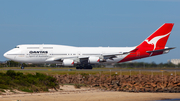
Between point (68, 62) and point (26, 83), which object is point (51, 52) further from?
point (26, 83)

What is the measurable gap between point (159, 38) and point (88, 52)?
11.8m

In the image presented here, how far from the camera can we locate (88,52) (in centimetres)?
4362

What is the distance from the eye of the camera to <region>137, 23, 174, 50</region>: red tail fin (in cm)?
4428

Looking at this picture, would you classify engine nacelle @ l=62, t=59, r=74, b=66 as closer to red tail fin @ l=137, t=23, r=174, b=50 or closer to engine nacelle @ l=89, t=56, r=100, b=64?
engine nacelle @ l=89, t=56, r=100, b=64

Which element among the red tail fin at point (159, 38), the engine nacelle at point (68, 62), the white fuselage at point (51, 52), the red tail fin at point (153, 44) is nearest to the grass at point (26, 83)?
the engine nacelle at point (68, 62)

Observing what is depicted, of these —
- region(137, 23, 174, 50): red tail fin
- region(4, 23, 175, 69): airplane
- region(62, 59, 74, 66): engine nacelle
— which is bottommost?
region(62, 59, 74, 66): engine nacelle

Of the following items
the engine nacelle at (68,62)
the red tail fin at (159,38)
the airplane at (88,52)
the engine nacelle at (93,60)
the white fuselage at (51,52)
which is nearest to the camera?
the engine nacelle at (68,62)

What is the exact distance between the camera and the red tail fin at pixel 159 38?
44.3 metres

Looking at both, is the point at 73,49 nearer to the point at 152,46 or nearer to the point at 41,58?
the point at 41,58

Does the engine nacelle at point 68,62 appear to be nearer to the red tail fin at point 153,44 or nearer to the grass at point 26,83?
the red tail fin at point 153,44

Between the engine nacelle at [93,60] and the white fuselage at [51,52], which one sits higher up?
the white fuselage at [51,52]

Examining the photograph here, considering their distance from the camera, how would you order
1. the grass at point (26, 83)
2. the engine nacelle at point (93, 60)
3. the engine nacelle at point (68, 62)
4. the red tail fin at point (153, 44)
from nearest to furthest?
the grass at point (26, 83)
the engine nacelle at point (68, 62)
the engine nacelle at point (93, 60)
the red tail fin at point (153, 44)

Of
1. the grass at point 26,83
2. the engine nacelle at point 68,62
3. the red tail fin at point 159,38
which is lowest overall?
the grass at point 26,83

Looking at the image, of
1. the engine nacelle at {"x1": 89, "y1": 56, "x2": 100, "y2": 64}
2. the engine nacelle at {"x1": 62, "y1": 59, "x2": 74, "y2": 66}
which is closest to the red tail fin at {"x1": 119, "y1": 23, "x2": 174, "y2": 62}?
the engine nacelle at {"x1": 89, "y1": 56, "x2": 100, "y2": 64}
